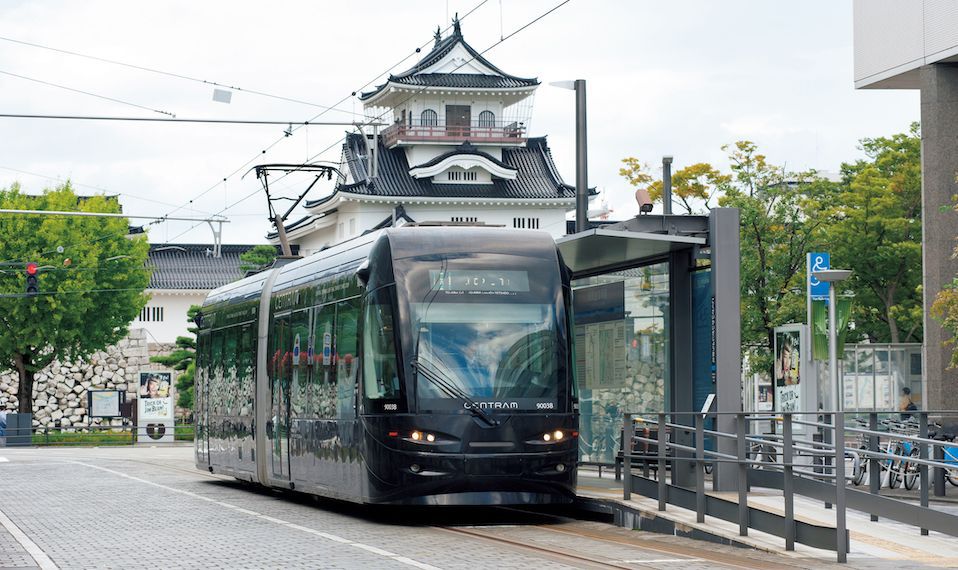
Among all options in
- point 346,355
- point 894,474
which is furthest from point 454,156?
point 346,355

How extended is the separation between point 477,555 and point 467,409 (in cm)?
329

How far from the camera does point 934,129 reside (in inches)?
1398

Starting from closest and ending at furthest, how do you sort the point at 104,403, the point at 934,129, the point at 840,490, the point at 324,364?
the point at 840,490
the point at 324,364
the point at 934,129
the point at 104,403

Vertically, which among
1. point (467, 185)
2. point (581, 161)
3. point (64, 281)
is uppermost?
point (467, 185)

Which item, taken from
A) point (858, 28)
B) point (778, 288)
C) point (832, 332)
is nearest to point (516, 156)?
point (778, 288)

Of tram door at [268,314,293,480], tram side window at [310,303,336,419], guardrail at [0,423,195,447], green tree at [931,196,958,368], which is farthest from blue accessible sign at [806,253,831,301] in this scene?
guardrail at [0,423,195,447]

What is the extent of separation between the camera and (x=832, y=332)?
2441 cm

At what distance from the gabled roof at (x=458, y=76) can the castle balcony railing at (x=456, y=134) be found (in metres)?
2.27

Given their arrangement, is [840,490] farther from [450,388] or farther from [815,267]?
[815,267]

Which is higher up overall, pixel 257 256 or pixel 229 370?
pixel 257 256

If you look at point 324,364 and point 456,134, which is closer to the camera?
point 324,364

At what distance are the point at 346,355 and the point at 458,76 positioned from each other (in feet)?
202

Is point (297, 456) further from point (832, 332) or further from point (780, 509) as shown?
point (832, 332)

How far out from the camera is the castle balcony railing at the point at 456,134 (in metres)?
78.3
